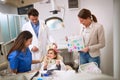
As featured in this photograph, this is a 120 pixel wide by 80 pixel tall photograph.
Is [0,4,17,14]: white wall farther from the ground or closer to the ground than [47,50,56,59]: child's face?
farther from the ground

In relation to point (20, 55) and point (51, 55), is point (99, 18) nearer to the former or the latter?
point (51, 55)

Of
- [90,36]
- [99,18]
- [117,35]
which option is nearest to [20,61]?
[90,36]

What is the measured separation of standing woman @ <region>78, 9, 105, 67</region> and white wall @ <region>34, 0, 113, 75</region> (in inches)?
28.9

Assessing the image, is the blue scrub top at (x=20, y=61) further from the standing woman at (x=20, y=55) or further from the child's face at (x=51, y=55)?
the child's face at (x=51, y=55)

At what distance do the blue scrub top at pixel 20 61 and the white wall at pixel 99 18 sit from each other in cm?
143

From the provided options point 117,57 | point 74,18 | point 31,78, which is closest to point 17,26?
point 74,18

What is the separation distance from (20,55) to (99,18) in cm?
165

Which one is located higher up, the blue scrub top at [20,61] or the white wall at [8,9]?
the white wall at [8,9]

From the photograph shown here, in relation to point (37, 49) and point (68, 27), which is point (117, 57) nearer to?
point (37, 49)

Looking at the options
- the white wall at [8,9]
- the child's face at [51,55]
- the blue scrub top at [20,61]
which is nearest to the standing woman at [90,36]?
the child's face at [51,55]

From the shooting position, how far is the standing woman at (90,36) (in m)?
2.10

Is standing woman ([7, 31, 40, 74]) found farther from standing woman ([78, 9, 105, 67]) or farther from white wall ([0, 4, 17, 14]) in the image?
white wall ([0, 4, 17, 14])

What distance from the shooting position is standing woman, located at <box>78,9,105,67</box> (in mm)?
2099

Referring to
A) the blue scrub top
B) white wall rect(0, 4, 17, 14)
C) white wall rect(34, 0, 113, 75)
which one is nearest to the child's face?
the blue scrub top
